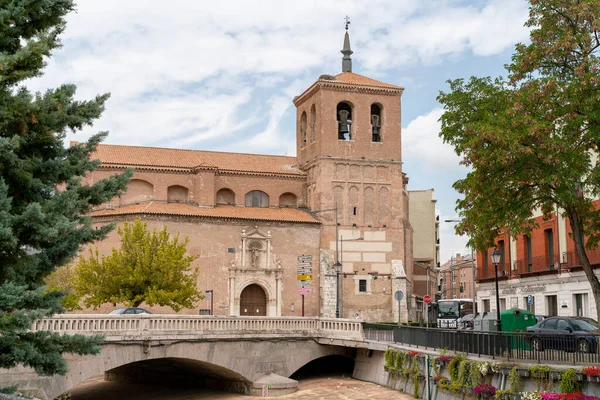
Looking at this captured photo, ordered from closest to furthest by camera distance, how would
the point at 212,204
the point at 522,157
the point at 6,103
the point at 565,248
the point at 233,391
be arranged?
the point at 6,103 → the point at 522,157 → the point at 233,391 → the point at 565,248 → the point at 212,204

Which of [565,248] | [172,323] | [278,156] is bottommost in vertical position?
[172,323]

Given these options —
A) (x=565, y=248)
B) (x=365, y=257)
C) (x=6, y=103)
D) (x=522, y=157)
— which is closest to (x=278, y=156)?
(x=365, y=257)

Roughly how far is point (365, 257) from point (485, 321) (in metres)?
27.2

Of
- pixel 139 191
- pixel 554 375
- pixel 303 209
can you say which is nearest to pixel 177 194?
pixel 139 191

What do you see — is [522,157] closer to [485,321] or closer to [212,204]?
[485,321]

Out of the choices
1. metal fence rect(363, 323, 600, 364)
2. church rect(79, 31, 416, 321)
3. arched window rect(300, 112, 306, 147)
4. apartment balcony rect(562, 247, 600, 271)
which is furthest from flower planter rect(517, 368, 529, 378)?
arched window rect(300, 112, 306, 147)

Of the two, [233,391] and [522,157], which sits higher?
[522,157]

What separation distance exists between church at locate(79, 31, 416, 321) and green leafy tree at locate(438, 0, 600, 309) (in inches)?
1083

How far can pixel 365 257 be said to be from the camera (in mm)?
54688

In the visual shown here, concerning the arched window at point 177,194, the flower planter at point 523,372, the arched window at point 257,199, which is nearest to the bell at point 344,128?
the arched window at point 257,199

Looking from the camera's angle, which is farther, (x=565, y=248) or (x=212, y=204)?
(x=212, y=204)

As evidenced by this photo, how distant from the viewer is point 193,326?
31156 millimetres

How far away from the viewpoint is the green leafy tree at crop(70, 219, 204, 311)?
40.7 m

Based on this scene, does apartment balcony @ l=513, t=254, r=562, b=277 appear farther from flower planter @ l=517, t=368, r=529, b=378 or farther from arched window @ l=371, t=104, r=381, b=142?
arched window @ l=371, t=104, r=381, b=142
